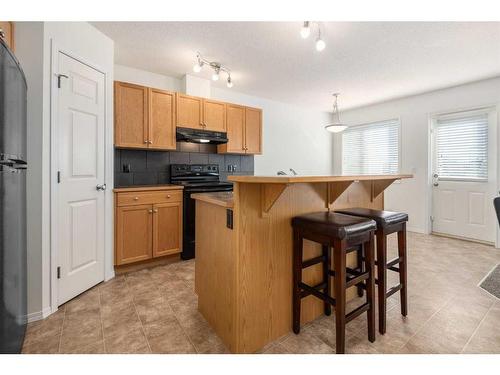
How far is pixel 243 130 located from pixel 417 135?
318 centimetres

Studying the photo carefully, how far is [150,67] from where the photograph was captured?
3410 mm

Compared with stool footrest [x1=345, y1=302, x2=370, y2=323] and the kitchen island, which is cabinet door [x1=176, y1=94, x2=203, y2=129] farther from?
stool footrest [x1=345, y1=302, x2=370, y2=323]

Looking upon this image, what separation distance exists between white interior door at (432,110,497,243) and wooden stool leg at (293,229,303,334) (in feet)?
12.8

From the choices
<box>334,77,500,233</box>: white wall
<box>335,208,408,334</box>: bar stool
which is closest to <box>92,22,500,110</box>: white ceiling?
<box>334,77,500,233</box>: white wall

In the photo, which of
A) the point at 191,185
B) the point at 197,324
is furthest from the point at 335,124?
the point at 197,324

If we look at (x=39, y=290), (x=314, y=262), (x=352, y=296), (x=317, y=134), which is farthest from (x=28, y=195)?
(x=317, y=134)

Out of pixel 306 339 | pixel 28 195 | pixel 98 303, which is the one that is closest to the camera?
pixel 306 339

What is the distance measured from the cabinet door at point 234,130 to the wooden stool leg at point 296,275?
252 centimetres

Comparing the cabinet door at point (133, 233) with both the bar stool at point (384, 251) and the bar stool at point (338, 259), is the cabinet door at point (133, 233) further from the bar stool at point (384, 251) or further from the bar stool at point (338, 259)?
the bar stool at point (384, 251)

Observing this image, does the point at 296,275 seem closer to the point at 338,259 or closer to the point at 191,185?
the point at 338,259

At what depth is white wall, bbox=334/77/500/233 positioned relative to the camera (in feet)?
13.3

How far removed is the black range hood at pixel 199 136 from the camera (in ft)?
11.0
